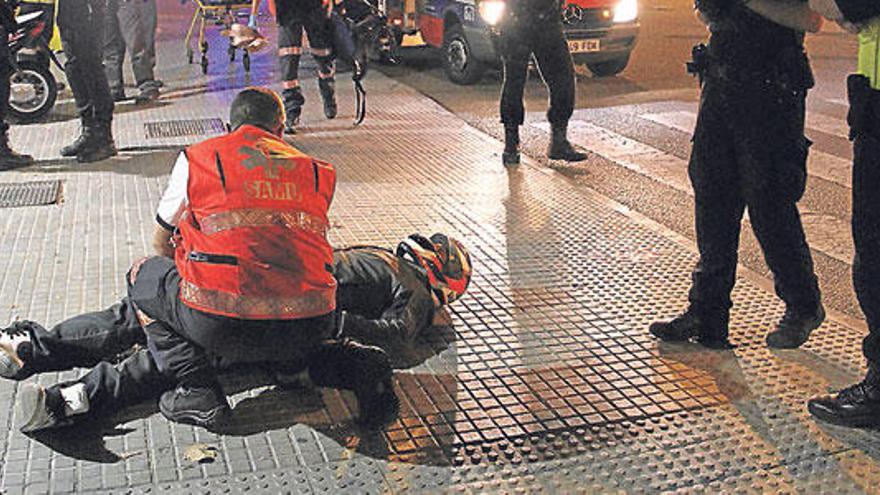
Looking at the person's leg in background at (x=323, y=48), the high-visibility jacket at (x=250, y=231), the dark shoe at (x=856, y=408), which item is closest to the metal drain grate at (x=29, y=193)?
the person's leg in background at (x=323, y=48)

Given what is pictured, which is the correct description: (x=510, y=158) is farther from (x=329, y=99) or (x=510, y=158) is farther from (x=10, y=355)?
(x=10, y=355)

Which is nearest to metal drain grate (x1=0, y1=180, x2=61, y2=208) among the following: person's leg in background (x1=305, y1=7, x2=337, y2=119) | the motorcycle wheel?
the motorcycle wheel

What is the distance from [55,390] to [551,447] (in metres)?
1.71

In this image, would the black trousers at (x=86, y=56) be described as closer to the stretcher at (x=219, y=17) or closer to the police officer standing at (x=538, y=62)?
the police officer standing at (x=538, y=62)

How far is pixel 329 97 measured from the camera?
8789 mm

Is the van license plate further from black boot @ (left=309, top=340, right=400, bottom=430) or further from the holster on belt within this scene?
black boot @ (left=309, top=340, right=400, bottom=430)

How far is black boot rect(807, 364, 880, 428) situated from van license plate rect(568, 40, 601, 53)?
293 inches

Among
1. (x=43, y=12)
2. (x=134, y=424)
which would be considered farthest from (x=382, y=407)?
(x=43, y=12)

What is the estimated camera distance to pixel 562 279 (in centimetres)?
517

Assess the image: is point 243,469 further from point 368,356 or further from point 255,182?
point 255,182

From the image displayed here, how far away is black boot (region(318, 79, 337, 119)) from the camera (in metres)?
8.74

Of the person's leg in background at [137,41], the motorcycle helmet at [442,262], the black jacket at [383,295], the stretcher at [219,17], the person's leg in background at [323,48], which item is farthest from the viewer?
the stretcher at [219,17]

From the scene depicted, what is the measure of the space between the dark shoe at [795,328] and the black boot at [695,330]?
21cm

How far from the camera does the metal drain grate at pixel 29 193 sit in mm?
6457
